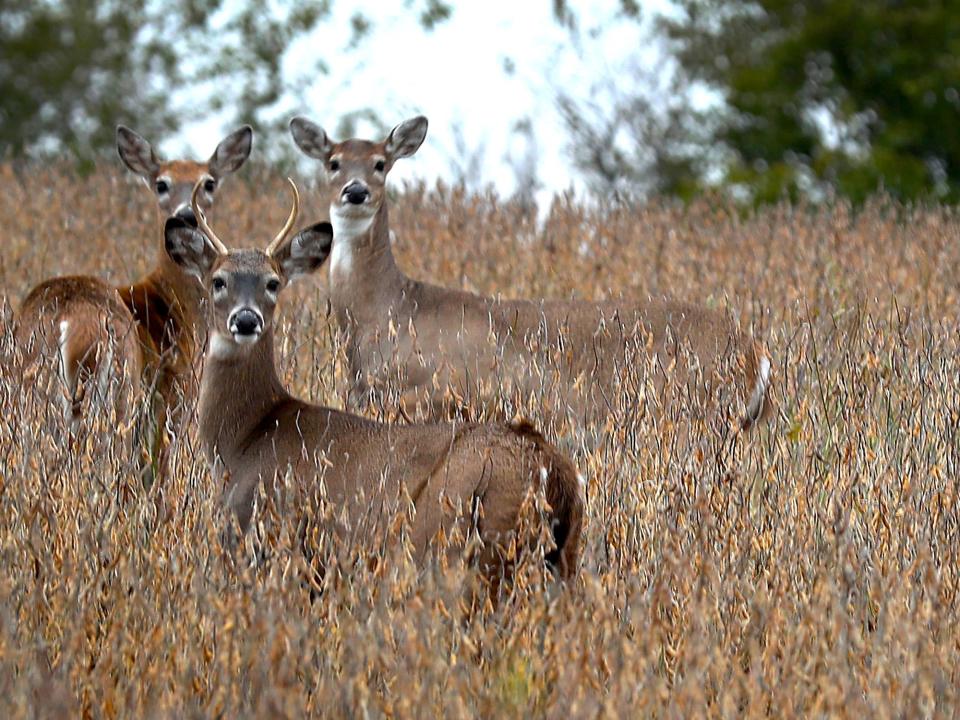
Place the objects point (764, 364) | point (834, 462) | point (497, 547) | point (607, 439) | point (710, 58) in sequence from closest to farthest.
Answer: point (497, 547) < point (834, 462) < point (607, 439) < point (764, 364) < point (710, 58)

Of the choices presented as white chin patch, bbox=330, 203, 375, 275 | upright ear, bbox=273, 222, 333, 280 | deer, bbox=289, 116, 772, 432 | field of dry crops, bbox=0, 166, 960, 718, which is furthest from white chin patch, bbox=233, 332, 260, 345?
white chin patch, bbox=330, 203, 375, 275

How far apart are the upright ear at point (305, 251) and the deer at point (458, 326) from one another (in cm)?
42

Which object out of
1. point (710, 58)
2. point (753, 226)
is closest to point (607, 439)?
point (753, 226)

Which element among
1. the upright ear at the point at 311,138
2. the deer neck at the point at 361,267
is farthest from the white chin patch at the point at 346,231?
the upright ear at the point at 311,138

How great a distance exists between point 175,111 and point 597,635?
26366 millimetres

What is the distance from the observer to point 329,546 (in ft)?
15.8

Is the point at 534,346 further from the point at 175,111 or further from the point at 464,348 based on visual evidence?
the point at 175,111

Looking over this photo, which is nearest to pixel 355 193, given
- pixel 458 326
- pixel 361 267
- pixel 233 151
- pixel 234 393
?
pixel 361 267

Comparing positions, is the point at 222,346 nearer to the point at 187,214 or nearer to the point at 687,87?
the point at 187,214

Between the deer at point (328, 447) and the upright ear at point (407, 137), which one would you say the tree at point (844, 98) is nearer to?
the upright ear at point (407, 137)

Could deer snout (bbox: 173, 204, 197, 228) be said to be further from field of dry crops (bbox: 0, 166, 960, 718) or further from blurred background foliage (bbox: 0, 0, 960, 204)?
blurred background foliage (bbox: 0, 0, 960, 204)

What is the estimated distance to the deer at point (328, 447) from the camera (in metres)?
5.27

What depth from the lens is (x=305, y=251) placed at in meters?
7.03

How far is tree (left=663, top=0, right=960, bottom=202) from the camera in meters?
24.7
